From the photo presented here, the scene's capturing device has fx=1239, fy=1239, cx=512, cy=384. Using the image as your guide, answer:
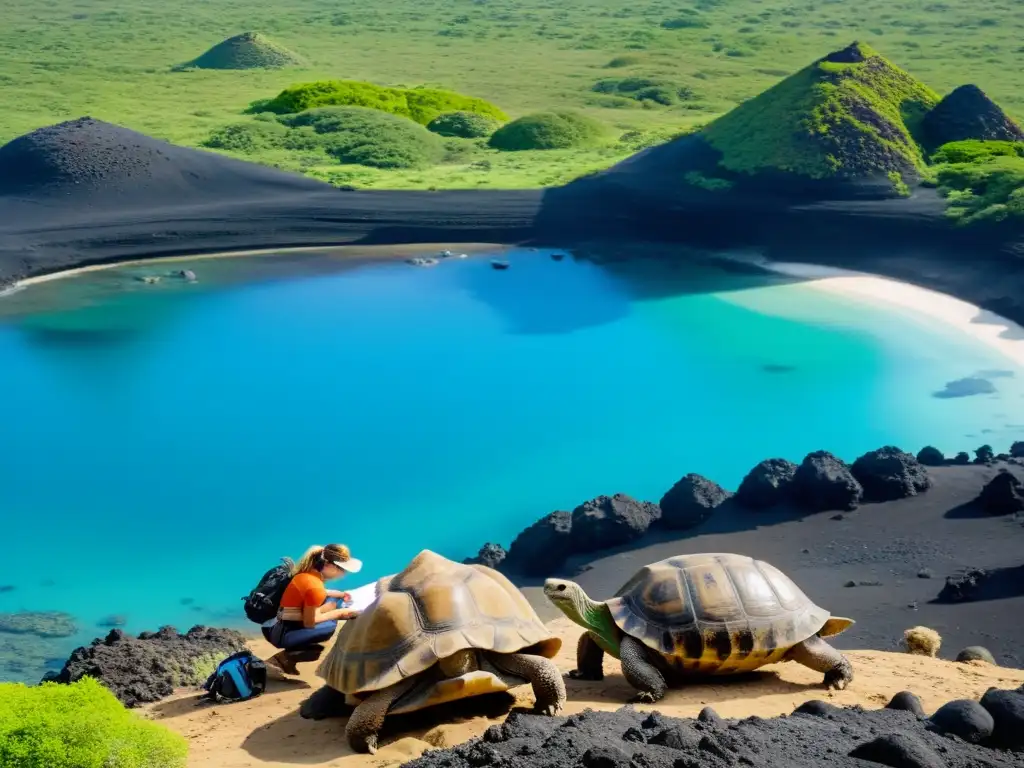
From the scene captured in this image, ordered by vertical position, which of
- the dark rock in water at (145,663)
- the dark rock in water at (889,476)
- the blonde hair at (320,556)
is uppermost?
the blonde hair at (320,556)

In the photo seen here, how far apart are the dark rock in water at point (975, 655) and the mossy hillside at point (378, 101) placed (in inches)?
1841

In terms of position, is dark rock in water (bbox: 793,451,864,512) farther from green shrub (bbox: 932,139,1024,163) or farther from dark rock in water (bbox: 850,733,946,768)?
green shrub (bbox: 932,139,1024,163)

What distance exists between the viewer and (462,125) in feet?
176

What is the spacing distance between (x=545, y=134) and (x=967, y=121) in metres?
17.0

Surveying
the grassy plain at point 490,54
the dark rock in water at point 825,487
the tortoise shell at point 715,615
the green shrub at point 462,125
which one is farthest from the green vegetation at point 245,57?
the tortoise shell at point 715,615

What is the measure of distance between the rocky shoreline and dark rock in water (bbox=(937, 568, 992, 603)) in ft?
8.94

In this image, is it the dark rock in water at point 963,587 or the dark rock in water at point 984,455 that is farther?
the dark rock in water at point 984,455

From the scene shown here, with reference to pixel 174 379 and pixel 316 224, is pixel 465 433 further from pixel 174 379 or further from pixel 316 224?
pixel 316 224

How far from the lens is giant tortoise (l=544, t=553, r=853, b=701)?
30.6 feet

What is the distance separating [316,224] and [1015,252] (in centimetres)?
1916

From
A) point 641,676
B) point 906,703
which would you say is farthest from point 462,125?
point 906,703

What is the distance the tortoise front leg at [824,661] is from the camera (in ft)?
31.6

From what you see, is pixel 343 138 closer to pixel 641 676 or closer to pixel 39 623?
pixel 39 623

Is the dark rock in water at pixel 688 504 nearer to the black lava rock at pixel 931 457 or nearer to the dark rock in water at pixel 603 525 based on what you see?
the dark rock in water at pixel 603 525
